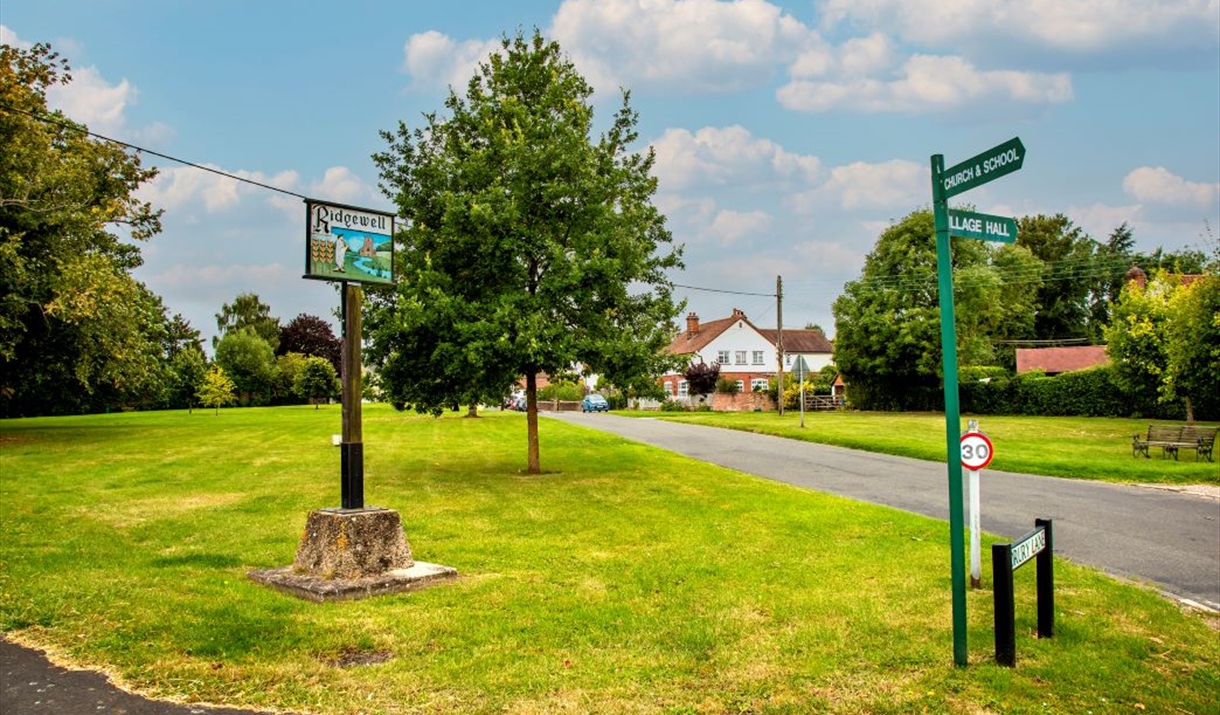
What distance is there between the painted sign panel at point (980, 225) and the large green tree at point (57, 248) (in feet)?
84.4

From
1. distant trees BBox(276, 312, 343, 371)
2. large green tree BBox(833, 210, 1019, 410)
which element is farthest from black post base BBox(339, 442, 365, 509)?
distant trees BBox(276, 312, 343, 371)

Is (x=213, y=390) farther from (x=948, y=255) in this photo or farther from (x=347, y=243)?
(x=948, y=255)

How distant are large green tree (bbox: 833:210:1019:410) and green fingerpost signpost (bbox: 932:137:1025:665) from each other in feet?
156

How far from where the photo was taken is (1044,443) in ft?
89.8

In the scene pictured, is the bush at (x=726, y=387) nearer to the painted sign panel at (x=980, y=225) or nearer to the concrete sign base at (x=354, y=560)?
the concrete sign base at (x=354, y=560)

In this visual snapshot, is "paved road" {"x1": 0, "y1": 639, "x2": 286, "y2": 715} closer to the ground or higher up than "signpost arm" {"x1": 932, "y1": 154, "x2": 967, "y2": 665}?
closer to the ground

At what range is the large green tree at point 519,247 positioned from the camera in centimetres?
1548

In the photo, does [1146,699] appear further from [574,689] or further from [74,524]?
[74,524]

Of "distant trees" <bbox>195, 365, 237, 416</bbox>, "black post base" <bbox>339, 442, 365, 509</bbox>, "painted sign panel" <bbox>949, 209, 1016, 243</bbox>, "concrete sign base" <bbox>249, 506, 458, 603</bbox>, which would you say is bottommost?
"concrete sign base" <bbox>249, 506, 458, 603</bbox>

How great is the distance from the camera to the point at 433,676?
5.29 m

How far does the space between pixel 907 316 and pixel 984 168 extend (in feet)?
166

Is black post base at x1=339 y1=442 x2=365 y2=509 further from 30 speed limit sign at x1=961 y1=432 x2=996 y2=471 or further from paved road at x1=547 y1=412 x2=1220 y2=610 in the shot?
paved road at x1=547 y1=412 x2=1220 y2=610

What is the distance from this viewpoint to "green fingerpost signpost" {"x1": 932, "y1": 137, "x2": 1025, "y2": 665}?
5.31 m

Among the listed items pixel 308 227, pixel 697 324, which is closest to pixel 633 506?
pixel 308 227
